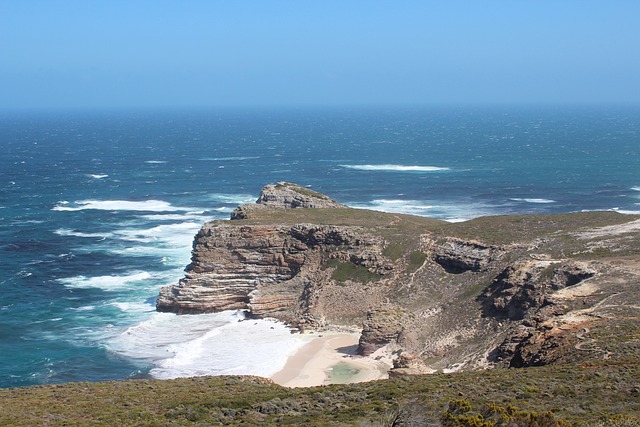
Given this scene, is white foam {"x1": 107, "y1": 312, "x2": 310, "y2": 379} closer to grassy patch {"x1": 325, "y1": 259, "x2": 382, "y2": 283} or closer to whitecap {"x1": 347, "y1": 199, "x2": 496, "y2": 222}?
grassy patch {"x1": 325, "y1": 259, "x2": 382, "y2": 283}

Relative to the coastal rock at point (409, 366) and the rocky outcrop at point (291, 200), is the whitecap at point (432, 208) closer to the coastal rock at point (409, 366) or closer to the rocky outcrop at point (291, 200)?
the rocky outcrop at point (291, 200)

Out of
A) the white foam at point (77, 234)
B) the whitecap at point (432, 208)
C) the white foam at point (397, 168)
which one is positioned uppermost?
the white foam at point (397, 168)

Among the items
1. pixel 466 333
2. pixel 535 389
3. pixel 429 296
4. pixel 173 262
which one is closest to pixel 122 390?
pixel 535 389

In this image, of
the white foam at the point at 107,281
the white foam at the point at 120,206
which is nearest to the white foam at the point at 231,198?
the white foam at the point at 120,206

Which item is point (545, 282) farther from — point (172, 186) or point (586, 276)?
point (172, 186)

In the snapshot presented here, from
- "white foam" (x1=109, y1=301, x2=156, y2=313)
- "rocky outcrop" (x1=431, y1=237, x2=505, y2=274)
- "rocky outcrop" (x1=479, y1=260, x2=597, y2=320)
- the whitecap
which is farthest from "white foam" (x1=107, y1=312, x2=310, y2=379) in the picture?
the whitecap
